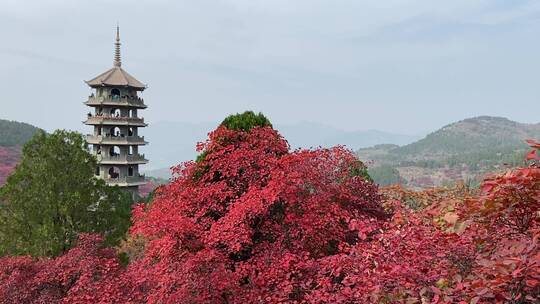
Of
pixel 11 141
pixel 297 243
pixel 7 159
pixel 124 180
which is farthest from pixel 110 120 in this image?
pixel 11 141

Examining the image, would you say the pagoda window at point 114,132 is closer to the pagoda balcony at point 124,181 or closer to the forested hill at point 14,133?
the pagoda balcony at point 124,181

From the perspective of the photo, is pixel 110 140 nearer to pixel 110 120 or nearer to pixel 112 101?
pixel 110 120

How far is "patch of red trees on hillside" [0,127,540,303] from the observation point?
5.49 metres

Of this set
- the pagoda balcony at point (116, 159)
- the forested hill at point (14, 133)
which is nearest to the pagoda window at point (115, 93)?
the pagoda balcony at point (116, 159)

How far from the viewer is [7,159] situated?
90438 millimetres

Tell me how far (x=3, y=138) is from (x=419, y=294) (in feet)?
404

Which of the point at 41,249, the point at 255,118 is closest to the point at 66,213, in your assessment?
the point at 41,249

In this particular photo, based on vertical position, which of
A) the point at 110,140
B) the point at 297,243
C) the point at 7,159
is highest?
the point at 7,159

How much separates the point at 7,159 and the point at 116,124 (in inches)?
2572

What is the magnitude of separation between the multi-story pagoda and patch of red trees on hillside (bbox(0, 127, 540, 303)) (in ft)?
84.5

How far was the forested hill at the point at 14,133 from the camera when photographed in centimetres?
10762

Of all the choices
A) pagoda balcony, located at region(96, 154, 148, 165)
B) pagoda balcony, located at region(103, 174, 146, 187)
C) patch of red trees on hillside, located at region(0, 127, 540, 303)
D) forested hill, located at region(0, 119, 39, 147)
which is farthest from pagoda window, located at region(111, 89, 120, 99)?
forested hill, located at region(0, 119, 39, 147)

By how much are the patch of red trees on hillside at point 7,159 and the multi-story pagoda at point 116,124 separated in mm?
48278

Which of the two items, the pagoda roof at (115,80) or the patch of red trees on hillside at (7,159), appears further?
the patch of red trees on hillside at (7,159)
